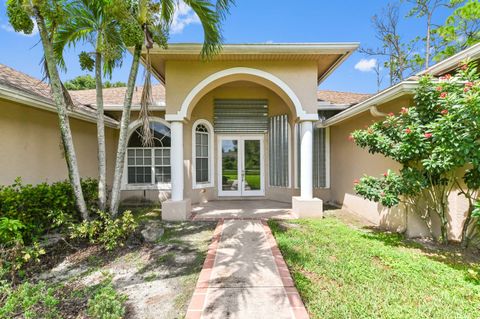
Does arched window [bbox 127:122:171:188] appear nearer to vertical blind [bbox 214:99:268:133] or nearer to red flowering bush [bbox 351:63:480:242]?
vertical blind [bbox 214:99:268:133]

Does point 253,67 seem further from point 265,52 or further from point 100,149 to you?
point 100,149

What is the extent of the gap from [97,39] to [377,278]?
8.03 meters

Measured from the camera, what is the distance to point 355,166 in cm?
867

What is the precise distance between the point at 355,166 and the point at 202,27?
6.80 meters

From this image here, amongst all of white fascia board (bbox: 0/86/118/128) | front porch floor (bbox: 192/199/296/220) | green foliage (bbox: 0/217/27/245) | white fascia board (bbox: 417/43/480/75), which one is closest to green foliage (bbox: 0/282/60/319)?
green foliage (bbox: 0/217/27/245)

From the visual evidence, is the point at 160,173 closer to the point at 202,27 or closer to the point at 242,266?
the point at 202,27

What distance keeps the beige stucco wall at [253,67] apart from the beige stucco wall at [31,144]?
147 inches

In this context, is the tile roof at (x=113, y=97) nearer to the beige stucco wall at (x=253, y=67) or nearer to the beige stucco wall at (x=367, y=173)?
the beige stucco wall at (x=253, y=67)

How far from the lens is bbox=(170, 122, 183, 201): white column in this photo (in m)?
7.84

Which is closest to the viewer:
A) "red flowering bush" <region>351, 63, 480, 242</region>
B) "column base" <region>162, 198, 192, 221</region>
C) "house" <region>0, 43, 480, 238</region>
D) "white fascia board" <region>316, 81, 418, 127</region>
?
"red flowering bush" <region>351, 63, 480, 242</region>

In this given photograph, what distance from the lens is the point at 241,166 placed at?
1105cm

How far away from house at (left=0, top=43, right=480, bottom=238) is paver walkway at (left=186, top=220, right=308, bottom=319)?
9.81 ft

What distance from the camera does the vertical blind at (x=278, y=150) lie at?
1031 centimetres

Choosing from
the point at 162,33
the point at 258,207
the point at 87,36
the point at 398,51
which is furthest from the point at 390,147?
the point at 398,51
